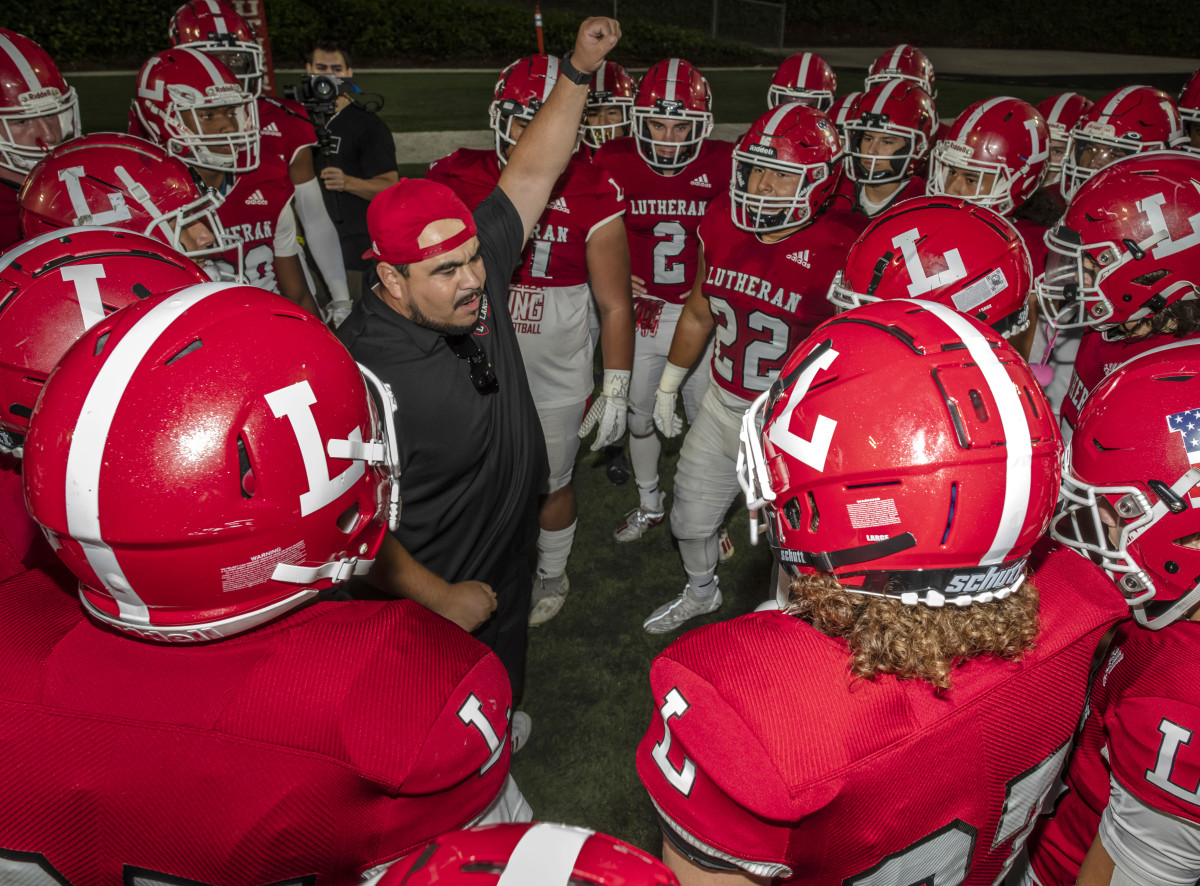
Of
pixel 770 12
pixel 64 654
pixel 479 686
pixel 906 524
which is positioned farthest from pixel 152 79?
pixel 770 12

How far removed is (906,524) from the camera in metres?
1.43

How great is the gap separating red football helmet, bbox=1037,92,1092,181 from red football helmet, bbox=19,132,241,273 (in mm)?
5289

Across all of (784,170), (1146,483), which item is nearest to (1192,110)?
(784,170)

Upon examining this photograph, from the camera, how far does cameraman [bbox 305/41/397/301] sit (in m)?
6.05

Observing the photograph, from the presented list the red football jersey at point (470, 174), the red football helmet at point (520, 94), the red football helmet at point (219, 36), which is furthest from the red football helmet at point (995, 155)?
the red football helmet at point (219, 36)

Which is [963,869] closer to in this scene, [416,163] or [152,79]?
[152,79]

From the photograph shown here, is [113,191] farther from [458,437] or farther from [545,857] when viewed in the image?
[545,857]

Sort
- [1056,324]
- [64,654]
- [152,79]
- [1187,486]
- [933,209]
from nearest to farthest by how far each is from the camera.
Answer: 1. [64,654]
2. [1187,486]
3. [933,209]
4. [1056,324]
5. [152,79]

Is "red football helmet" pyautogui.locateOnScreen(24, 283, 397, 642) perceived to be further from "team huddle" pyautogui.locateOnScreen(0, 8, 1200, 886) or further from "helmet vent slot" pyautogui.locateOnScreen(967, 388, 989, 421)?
"helmet vent slot" pyautogui.locateOnScreen(967, 388, 989, 421)

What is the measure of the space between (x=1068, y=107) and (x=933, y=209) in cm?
427

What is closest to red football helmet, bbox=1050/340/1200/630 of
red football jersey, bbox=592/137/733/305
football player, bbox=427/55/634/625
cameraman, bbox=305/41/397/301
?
football player, bbox=427/55/634/625

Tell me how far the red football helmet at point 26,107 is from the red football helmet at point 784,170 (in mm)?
3472

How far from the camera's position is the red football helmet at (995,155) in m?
4.45

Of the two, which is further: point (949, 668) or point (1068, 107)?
point (1068, 107)
